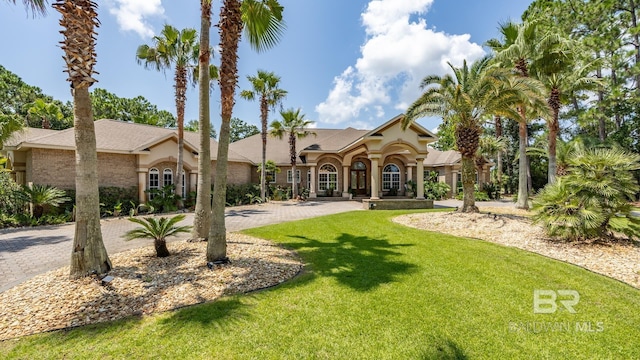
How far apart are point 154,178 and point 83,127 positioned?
14.9 m

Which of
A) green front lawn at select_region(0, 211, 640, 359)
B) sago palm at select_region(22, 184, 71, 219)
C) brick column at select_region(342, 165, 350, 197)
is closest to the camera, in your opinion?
green front lawn at select_region(0, 211, 640, 359)

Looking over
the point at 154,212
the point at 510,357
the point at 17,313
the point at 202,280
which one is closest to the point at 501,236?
the point at 510,357

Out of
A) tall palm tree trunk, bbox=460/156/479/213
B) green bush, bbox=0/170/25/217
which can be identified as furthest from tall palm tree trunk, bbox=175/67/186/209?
tall palm tree trunk, bbox=460/156/479/213

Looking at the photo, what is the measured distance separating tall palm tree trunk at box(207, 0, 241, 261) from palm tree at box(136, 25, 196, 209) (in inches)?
413

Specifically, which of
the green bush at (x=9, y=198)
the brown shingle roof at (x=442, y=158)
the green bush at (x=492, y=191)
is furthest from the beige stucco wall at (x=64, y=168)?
the green bush at (x=492, y=191)

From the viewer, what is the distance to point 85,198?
567 cm

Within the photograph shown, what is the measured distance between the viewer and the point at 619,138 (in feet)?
79.6

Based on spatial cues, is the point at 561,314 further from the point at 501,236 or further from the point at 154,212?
the point at 154,212

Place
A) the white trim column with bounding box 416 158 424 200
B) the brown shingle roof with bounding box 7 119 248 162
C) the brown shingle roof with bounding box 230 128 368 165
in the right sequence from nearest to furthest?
the brown shingle roof with bounding box 7 119 248 162, the white trim column with bounding box 416 158 424 200, the brown shingle roof with bounding box 230 128 368 165

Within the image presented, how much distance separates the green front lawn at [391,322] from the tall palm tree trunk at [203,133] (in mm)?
4449

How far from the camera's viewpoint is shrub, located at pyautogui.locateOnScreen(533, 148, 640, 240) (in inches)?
319

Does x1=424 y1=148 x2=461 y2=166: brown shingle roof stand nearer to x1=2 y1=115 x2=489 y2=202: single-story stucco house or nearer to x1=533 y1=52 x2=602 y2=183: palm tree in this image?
x1=2 y1=115 x2=489 y2=202: single-story stucco house

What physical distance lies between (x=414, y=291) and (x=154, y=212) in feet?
54.0

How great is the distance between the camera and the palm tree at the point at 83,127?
17.8ft
